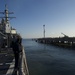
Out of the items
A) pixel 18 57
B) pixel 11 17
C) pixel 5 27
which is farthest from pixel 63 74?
pixel 11 17

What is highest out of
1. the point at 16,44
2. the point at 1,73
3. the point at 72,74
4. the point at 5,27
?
the point at 5,27

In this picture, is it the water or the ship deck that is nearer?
the ship deck

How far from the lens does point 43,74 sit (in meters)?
18.4

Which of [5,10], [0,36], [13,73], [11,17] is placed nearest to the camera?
[13,73]

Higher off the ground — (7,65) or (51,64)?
(7,65)

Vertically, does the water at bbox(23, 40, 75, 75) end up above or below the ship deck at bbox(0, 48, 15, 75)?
below

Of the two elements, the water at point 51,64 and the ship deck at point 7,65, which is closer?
the ship deck at point 7,65

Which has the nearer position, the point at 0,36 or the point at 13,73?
the point at 13,73

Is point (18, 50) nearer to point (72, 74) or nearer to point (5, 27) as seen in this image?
point (72, 74)

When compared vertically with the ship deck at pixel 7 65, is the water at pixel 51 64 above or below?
below

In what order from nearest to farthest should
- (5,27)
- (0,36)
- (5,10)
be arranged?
(0,36) < (5,27) < (5,10)

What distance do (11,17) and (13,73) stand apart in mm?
48238

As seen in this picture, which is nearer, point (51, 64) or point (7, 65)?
point (7, 65)

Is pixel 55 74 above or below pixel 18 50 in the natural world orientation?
below
